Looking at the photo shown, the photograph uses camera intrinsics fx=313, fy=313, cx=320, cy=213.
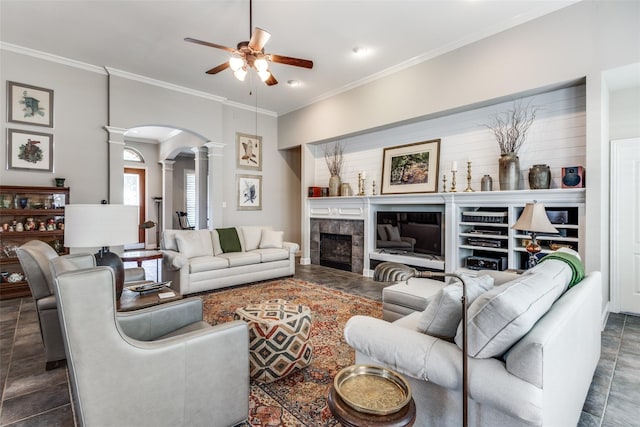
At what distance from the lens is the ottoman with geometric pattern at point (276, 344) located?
2.14m

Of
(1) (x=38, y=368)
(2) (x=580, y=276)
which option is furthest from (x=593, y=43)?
(1) (x=38, y=368)

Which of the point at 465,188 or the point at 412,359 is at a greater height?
the point at 465,188

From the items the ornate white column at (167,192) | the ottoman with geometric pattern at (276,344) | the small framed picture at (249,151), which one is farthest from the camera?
the ornate white column at (167,192)

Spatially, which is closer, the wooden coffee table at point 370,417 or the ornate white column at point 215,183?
the wooden coffee table at point 370,417

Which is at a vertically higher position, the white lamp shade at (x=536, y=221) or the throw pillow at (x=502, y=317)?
the white lamp shade at (x=536, y=221)

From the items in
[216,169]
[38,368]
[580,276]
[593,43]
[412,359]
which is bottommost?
[38,368]

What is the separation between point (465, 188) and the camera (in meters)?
4.41

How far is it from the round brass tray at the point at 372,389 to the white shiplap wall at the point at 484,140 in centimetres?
355

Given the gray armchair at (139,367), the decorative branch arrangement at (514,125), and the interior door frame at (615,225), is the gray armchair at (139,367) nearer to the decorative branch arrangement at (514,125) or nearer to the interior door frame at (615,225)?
the decorative branch arrangement at (514,125)

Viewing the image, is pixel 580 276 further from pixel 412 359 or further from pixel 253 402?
pixel 253 402

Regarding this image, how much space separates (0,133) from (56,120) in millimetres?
643

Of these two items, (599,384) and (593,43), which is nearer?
(599,384)

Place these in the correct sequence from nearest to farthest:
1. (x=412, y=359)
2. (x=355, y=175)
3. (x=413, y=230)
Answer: (x=412, y=359) → (x=413, y=230) → (x=355, y=175)

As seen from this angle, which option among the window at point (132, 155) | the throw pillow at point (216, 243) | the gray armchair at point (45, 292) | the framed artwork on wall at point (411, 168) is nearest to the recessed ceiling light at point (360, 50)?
the framed artwork on wall at point (411, 168)
